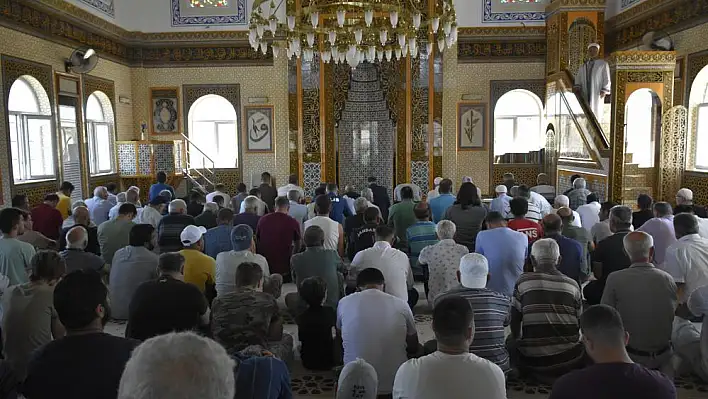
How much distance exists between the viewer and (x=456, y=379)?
205 cm

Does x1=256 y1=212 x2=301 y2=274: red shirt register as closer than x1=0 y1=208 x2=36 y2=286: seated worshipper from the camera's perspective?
No

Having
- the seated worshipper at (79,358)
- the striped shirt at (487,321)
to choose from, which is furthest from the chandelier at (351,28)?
the seated worshipper at (79,358)

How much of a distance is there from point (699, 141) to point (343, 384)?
8.60 metres

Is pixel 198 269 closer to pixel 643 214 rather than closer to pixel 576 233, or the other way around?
pixel 576 233

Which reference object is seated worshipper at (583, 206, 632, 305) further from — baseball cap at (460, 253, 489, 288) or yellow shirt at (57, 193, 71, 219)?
yellow shirt at (57, 193, 71, 219)

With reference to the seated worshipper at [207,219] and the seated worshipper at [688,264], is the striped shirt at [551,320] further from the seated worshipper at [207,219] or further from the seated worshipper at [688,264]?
the seated worshipper at [207,219]

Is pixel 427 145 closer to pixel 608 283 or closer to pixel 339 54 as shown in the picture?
pixel 339 54

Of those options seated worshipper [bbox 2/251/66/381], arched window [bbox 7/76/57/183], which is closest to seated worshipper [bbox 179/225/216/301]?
seated worshipper [bbox 2/251/66/381]

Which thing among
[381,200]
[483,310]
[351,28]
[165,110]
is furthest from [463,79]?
[483,310]

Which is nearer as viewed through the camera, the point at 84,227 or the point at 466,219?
the point at 84,227

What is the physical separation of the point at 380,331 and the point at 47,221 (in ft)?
15.1

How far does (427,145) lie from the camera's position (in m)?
11.8

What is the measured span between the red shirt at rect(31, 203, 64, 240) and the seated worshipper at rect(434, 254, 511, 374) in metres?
4.80

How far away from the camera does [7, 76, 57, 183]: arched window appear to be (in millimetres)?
8250
